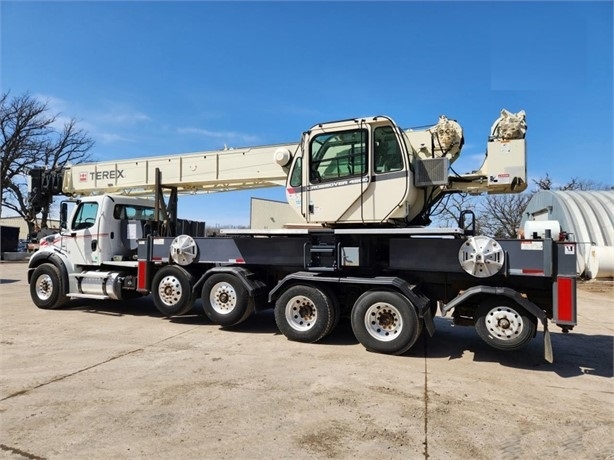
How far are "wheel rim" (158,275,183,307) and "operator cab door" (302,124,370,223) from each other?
3011 millimetres

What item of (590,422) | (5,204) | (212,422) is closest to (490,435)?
(590,422)

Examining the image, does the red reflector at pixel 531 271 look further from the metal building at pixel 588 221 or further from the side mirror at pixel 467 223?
the metal building at pixel 588 221

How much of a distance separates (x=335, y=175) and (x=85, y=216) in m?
6.23

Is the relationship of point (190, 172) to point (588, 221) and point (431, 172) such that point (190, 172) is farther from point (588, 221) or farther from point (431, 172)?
point (588, 221)

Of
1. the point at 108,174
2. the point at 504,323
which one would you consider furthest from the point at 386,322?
the point at 108,174

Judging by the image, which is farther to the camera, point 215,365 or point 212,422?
point 215,365

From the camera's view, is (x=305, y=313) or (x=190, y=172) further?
(x=190, y=172)

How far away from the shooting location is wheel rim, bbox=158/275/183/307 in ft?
27.1

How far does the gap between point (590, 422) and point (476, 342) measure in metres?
3.20

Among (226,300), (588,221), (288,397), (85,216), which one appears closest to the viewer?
(288,397)

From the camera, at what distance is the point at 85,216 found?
984 centimetres

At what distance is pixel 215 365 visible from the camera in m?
5.79

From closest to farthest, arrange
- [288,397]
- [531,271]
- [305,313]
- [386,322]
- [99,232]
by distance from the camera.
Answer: [288,397] → [531,271] → [386,322] → [305,313] → [99,232]

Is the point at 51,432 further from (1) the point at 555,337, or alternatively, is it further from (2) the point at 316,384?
(1) the point at 555,337
